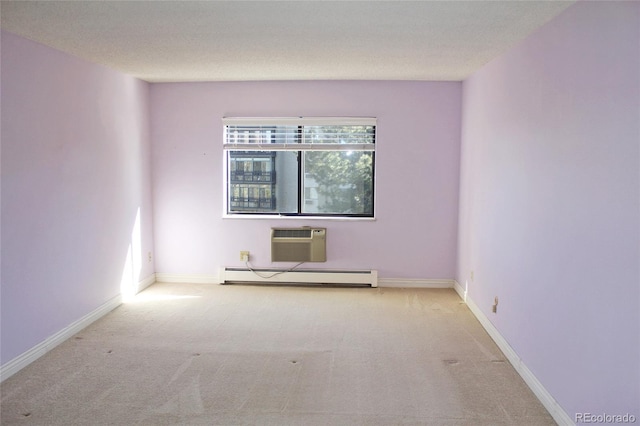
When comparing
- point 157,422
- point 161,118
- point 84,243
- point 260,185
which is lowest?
point 157,422

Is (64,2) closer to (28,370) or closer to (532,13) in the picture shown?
(28,370)

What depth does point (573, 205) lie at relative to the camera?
2572 mm

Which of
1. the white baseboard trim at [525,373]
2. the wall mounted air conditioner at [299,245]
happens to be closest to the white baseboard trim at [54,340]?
the wall mounted air conditioner at [299,245]

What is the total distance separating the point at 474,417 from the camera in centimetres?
276

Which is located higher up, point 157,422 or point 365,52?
point 365,52

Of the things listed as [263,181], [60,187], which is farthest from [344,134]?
[60,187]

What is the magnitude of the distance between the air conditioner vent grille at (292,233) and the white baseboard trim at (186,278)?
0.87 metres

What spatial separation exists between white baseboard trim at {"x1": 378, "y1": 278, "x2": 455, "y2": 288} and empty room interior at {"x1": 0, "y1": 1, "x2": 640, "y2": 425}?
2 cm

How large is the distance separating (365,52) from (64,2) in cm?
206

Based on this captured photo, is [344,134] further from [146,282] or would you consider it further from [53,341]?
[53,341]

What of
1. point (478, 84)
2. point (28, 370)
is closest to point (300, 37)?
point (478, 84)

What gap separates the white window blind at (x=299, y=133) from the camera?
17.9 feet

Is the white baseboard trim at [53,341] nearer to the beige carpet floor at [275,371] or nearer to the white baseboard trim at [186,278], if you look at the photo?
the beige carpet floor at [275,371]

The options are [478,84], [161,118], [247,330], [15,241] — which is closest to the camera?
[15,241]
